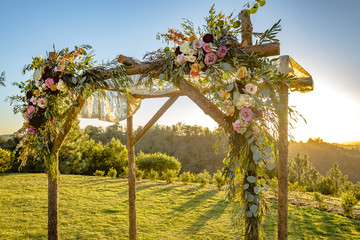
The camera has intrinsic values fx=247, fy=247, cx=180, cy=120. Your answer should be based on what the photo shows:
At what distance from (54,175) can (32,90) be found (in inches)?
42.6

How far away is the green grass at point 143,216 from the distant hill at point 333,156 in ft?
46.3

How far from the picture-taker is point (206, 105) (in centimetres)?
215

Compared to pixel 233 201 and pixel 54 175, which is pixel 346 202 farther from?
pixel 54 175

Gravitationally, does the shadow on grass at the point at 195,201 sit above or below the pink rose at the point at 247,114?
below

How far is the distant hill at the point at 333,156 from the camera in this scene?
1844 cm

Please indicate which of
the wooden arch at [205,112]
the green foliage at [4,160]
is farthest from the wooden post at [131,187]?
the green foliage at [4,160]

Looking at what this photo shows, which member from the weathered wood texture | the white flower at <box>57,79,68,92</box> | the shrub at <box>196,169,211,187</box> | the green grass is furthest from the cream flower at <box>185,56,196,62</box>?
the shrub at <box>196,169,211,187</box>

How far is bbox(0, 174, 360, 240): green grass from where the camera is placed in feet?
14.7

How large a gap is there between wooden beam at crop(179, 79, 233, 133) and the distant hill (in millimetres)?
18232

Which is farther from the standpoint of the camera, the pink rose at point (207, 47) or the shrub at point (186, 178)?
the shrub at point (186, 178)

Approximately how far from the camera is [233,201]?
2092 mm

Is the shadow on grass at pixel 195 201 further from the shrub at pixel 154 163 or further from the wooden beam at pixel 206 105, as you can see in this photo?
the shrub at pixel 154 163

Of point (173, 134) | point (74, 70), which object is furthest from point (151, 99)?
point (173, 134)

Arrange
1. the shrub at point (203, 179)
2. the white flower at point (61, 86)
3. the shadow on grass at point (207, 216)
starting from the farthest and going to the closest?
the shrub at point (203, 179)
the shadow on grass at point (207, 216)
the white flower at point (61, 86)
